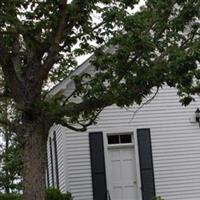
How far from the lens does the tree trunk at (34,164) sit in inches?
497

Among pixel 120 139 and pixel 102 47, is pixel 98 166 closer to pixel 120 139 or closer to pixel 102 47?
pixel 120 139

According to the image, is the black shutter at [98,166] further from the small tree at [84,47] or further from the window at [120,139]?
the small tree at [84,47]

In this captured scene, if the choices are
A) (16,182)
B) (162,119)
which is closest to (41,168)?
(162,119)

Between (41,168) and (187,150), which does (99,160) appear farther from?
(41,168)

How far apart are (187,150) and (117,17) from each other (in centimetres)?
899

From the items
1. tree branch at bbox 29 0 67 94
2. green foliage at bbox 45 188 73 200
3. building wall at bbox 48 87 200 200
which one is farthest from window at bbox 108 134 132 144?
tree branch at bbox 29 0 67 94

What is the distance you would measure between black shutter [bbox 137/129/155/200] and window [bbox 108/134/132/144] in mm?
403

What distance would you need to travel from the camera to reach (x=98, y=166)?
19.5 meters

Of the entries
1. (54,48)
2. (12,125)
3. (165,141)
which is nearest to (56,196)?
(165,141)

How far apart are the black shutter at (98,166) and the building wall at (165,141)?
182 mm

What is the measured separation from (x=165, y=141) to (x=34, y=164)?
8.25m

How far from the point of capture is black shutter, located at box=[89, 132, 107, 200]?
762 inches

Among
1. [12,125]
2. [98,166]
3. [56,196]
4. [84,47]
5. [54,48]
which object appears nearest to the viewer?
[54,48]

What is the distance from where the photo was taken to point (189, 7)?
13.7 metres
